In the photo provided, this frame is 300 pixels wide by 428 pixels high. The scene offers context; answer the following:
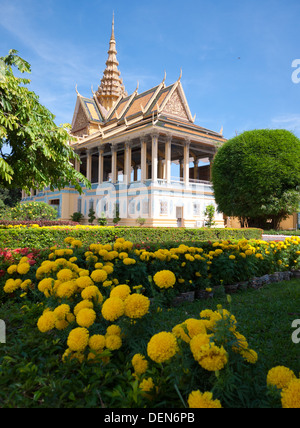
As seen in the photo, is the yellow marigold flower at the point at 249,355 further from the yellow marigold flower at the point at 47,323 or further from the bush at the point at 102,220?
the bush at the point at 102,220

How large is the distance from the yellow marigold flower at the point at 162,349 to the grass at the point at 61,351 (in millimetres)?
308

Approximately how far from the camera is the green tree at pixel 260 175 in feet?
53.0

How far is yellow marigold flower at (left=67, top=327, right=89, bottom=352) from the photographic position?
1.59m

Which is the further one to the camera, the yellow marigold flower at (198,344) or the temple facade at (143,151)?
the temple facade at (143,151)

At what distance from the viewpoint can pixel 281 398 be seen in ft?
3.86

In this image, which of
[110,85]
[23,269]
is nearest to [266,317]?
[23,269]

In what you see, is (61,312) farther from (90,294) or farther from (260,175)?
(260,175)

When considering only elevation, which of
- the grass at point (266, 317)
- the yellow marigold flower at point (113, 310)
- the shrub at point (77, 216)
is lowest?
the grass at point (266, 317)

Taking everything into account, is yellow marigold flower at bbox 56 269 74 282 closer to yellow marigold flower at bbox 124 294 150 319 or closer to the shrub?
yellow marigold flower at bbox 124 294 150 319

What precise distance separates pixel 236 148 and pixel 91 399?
59.5 ft

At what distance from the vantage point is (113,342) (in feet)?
5.32

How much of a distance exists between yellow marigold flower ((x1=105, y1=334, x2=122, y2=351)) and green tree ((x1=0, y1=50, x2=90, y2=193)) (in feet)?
18.9

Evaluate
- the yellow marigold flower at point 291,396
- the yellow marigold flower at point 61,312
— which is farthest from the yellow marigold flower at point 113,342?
the yellow marigold flower at point 291,396

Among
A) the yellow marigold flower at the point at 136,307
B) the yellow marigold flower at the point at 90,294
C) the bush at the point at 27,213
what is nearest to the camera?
the yellow marigold flower at the point at 136,307
